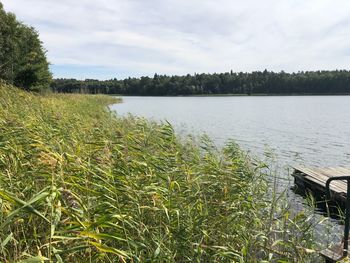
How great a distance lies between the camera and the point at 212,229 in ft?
16.0

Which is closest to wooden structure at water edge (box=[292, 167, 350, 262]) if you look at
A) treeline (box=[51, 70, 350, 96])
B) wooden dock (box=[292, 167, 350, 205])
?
wooden dock (box=[292, 167, 350, 205])

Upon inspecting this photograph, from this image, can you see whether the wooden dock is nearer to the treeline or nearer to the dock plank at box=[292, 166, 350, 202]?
the dock plank at box=[292, 166, 350, 202]

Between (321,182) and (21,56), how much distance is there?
2899 cm

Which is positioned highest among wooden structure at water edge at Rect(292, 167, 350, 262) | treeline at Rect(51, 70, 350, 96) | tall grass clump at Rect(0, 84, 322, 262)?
treeline at Rect(51, 70, 350, 96)

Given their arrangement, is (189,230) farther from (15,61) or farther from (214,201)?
(15,61)

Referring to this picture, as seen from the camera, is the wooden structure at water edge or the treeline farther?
the treeline

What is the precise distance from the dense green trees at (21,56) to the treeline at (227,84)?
304 ft

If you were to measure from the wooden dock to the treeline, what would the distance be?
11849cm

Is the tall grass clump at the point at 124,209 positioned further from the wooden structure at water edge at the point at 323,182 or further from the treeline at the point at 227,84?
the treeline at the point at 227,84

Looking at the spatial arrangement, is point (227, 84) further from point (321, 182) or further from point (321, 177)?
point (321, 182)

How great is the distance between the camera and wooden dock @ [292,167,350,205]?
11.2 m

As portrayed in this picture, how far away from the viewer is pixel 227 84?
142750 millimetres

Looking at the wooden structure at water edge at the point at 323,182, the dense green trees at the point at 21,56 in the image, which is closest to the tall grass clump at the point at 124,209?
the wooden structure at water edge at the point at 323,182

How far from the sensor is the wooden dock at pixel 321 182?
11227 millimetres
